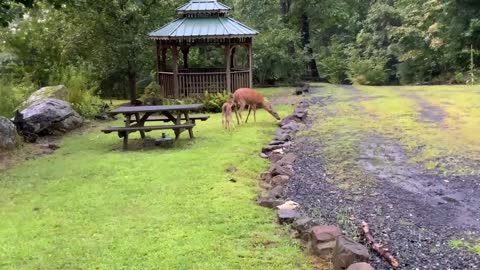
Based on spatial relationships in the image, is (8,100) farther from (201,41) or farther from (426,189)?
(426,189)

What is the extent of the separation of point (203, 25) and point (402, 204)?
494 inches

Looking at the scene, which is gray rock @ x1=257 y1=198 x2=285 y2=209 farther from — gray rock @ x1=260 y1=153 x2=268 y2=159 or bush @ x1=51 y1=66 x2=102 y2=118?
bush @ x1=51 y1=66 x2=102 y2=118

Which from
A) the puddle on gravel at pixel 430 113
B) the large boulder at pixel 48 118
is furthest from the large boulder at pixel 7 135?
the puddle on gravel at pixel 430 113

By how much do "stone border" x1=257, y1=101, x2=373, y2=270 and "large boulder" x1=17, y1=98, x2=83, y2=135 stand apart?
17.7 feet

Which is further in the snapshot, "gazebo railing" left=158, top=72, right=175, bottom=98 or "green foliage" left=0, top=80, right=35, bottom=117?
"gazebo railing" left=158, top=72, right=175, bottom=98

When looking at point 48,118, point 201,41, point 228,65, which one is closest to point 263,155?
point 48,118

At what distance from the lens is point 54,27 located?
19594 millimetres

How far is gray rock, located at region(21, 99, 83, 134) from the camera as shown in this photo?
39.2 feet

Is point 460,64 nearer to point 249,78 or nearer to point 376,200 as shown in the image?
point 249,78

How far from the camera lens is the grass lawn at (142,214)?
4.79 metres

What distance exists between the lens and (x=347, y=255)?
4.32m

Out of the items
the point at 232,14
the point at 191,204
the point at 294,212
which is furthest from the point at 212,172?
the point at 232,14

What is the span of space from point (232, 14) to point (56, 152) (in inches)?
700

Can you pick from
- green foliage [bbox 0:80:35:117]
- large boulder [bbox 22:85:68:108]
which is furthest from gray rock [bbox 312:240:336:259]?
large boulder [bbox 22:85:68:108]
